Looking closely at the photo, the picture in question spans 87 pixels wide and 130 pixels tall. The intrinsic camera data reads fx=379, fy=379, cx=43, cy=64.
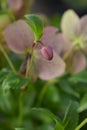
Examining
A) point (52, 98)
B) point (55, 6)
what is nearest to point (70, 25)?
point (52, 98)

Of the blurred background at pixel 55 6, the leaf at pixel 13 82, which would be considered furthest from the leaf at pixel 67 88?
the blurred background at pixel 55 6

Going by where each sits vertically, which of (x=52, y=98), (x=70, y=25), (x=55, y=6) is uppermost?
(x=70, y=25)

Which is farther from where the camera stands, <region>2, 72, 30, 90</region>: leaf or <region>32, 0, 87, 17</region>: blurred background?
<region>32, 0, 87, 17</region>: blurred background

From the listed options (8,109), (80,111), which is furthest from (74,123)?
(8,109)

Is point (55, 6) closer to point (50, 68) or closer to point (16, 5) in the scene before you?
point (16, 5)

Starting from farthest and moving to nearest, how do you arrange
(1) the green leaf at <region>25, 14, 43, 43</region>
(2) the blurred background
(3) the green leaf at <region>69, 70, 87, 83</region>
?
(2) the blurred background, (3) the green leaf at <region>69, 70, 87, 83</region>, (1) the green leaf at <region>25, 14, 43, 43</region>

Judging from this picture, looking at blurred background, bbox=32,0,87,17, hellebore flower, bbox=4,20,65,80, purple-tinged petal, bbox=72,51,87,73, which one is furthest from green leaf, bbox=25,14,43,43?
blurred background, bbox=32,0,87,17

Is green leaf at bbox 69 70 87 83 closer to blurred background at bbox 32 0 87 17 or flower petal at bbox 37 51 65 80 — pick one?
flower petal at bbox 37 51 65 80
